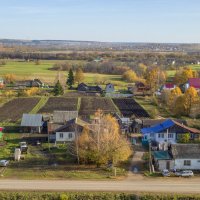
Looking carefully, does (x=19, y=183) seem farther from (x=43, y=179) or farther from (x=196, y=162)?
(x=196, y=162)

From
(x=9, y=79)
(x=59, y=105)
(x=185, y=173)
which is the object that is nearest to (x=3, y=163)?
(x=185, y=173)

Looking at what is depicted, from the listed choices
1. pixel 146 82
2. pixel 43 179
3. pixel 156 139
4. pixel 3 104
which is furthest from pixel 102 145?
pixel 146 82

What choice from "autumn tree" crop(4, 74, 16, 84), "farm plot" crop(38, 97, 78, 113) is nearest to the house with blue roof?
"farm plot" crop(38, 97, 78, 113)

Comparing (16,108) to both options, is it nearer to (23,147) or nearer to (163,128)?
(23,147)

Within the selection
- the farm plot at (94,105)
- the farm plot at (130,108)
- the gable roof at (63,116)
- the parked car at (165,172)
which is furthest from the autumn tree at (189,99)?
the parked car at (165,172)

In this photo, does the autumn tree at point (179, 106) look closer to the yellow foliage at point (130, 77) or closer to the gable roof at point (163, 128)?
the gable roof at point (163, 128)

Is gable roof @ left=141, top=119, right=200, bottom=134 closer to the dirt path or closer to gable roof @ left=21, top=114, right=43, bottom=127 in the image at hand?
the dirt path

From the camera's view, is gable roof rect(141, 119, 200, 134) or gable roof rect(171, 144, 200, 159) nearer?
gable roof rect(171, 144, 200, 159)
